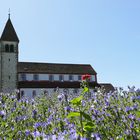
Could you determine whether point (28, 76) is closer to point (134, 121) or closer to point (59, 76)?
point (59, 76)

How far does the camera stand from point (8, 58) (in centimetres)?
5575

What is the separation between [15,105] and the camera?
6488 mm

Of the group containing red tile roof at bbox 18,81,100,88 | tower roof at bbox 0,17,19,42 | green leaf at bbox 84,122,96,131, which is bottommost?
green leaf at bbox 84,122,96,131

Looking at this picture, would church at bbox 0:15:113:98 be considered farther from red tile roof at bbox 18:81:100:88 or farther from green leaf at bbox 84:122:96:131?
green leaf at bbox 84:122:96:131

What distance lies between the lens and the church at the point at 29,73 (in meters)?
54.5

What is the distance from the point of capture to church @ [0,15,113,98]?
5453 centimetres

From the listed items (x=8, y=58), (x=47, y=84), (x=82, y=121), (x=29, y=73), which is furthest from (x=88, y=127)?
(x=29, y=73)

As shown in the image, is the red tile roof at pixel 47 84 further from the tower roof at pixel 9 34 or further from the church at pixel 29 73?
the tower roof at pixel 9 34

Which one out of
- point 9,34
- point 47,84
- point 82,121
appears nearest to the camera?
point 82,121

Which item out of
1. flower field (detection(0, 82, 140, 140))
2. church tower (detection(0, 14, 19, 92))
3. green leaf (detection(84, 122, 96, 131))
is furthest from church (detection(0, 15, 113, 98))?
green leaf (detection(84, 122, 96, 131))

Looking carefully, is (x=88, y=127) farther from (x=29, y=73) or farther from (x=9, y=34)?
(x=9, y=34)

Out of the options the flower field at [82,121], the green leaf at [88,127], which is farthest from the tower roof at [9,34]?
the green leaf at [88,127]

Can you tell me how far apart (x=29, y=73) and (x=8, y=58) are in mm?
4207

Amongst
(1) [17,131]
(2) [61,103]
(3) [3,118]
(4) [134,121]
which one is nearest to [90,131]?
(4) [134,121]
